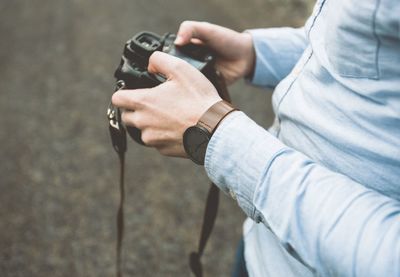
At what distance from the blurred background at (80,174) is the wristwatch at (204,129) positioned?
3.53 ft

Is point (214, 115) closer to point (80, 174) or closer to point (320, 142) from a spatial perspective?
point (320, 142)

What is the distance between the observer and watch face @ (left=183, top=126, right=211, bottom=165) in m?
0.62

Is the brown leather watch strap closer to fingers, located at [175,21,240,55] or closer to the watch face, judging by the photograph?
the watch face

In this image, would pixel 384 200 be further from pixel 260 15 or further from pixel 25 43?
pixel 260 15

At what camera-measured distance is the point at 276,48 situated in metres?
0.89

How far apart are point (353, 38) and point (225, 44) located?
36cm

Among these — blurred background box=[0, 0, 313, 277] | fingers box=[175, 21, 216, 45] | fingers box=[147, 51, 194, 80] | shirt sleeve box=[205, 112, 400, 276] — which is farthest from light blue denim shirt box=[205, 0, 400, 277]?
blurred background box=[0, 0, 313, 277]

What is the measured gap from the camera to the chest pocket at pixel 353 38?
52cm

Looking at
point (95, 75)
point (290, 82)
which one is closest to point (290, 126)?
point (290, 82)

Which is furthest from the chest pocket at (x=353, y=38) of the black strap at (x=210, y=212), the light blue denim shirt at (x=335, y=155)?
the black strap at (x=210, y=212)

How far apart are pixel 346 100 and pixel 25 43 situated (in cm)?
237

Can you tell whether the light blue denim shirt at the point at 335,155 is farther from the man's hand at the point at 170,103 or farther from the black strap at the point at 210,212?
the black strap at the point at 210,212

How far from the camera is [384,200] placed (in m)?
0.52

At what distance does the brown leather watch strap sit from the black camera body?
131mm
